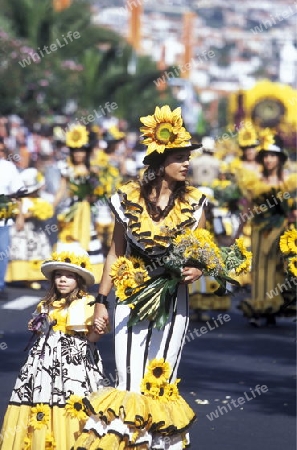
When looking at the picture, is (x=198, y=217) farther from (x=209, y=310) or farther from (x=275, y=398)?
(x=209, y=310)

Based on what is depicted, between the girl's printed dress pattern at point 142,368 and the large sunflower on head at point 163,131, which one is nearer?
the girl's printed dress pattern at point 142,368

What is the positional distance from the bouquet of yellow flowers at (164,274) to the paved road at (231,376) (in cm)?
206

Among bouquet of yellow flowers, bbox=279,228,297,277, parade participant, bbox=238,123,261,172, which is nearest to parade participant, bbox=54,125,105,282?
parade participant, bbox=238,123,261,172

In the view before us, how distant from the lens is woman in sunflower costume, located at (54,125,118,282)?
18875 millimetres

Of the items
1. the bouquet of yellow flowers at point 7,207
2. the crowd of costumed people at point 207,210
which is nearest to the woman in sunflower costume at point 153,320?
the crowd of costumed people at point 207,210

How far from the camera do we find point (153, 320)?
7773 millimetres

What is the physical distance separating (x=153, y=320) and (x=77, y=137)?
11160 millimetres

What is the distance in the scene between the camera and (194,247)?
7.76 metres

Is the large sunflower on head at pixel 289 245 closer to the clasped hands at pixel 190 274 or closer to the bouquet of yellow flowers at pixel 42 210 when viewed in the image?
the clasped hands at pixel 190 274

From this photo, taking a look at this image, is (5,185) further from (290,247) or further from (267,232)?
(290,247)

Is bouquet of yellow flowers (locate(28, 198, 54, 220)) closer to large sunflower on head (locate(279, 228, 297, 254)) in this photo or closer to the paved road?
the paved road

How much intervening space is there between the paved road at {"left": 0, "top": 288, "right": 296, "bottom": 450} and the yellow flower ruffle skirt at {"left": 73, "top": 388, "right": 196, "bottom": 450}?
1.96 metres

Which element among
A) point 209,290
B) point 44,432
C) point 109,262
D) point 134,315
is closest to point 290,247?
point 109,262

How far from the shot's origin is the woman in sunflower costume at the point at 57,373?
8.36m
